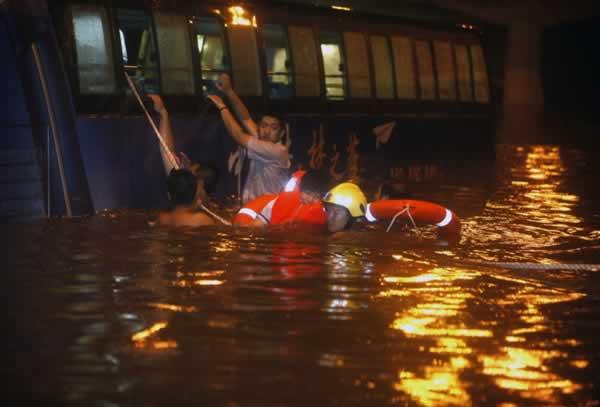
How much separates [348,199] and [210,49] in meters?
5.44

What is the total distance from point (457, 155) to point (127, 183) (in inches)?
409

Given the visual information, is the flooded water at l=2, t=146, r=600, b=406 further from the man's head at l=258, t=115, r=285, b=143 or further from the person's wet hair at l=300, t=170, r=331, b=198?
the man's head at l=258, t=115, r=285, b=143

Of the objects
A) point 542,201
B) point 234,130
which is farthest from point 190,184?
point 542,201

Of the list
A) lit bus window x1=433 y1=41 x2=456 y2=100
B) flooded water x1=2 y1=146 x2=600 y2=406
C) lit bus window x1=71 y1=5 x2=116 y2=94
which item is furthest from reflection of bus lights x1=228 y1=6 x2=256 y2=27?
lit bus window x1=433 y1=41 x2=456 y2=100

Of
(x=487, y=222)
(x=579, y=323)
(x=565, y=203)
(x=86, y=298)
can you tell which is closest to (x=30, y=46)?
(x=86, y=298)

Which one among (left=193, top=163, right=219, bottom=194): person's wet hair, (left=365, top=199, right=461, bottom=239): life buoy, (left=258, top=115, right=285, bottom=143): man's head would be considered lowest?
(left=365, top=199, right=461, bottom=239): life buoy

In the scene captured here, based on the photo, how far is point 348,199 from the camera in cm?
1175

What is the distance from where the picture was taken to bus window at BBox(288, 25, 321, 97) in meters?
18.1

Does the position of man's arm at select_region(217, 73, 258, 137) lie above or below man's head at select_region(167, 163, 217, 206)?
above

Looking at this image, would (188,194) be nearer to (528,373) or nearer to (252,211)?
(252,211)

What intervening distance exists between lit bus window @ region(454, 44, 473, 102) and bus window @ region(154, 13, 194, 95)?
343 inches

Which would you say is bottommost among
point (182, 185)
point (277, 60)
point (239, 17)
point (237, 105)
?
point (182, 185)

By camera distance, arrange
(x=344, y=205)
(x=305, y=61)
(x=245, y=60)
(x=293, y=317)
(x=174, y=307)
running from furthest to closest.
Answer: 1. (x=305, y=61)
2. (x=245, y=60)
3. (x=344, y=205)
4. (x=174, y=307)
5. (x=293, y=317)

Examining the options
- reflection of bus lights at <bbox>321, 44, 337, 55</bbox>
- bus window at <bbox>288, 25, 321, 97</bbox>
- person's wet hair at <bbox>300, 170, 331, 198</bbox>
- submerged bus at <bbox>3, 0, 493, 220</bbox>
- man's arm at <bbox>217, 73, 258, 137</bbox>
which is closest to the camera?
person's wet hair at <bbox>300, 170, 331, 198</bbox>
